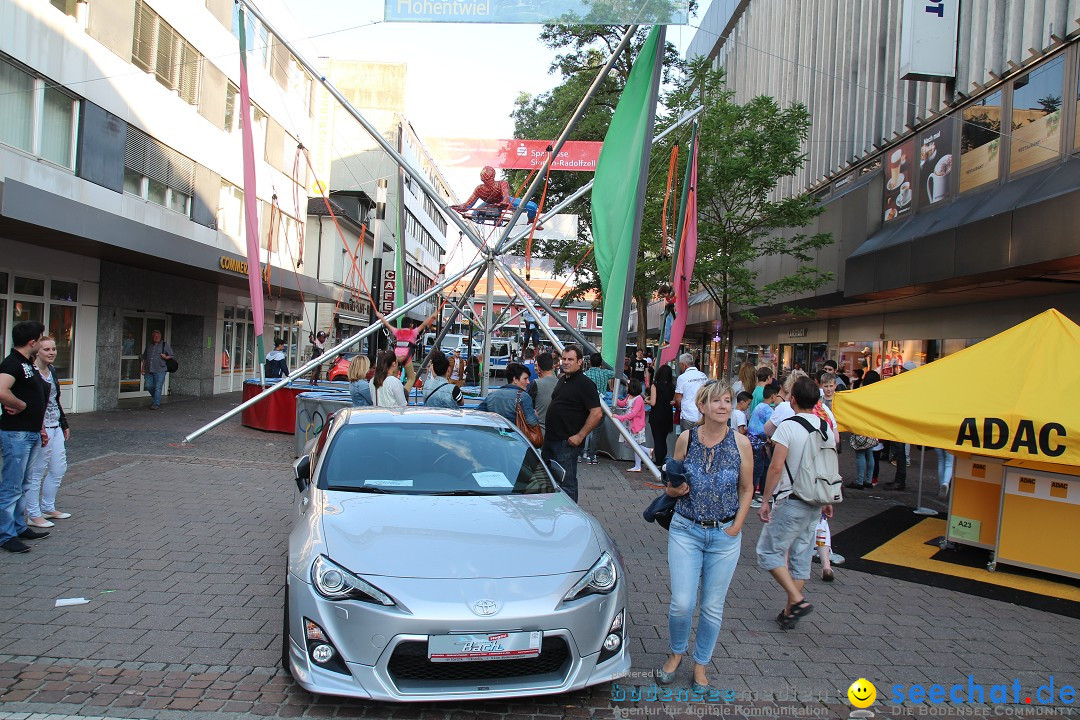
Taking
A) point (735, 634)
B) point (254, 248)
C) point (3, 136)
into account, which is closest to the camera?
point (735, 634)

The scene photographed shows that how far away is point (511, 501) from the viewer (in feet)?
15.4

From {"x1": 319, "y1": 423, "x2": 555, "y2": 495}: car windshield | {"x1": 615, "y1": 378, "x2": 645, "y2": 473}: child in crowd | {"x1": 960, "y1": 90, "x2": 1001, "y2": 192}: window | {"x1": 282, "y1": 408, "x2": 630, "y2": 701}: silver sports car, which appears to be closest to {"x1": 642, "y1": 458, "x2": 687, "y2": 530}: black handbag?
{"x1": 282, "y1": 408, "x2": 630, "y2": 701}: silver sports car

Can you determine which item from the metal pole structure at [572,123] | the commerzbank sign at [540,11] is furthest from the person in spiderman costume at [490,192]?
the commerzbank sign at [540,11]

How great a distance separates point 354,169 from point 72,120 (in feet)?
102

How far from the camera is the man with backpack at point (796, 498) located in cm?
512

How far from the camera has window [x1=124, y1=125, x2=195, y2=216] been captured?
16.3 meters

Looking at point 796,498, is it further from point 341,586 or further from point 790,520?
point 341,586

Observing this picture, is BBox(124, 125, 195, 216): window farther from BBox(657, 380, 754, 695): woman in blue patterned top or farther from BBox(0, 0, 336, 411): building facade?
BBox(657, 380, 754, 695): woman in blue patterned top

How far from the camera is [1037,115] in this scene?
13.4 m

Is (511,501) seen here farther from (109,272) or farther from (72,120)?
(109,272)

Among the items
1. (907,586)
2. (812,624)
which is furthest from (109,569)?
(907,586)

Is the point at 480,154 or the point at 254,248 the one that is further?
the point at 480,154

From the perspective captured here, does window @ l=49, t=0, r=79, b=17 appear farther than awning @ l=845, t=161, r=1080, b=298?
Yes

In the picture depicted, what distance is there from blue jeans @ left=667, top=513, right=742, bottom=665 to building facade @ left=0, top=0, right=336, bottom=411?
8.06 m
